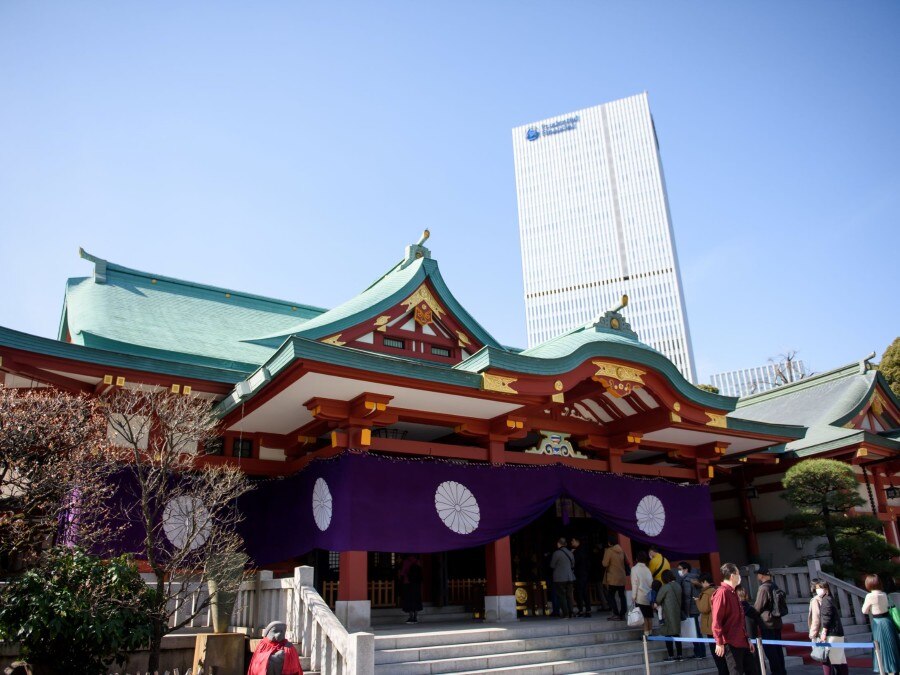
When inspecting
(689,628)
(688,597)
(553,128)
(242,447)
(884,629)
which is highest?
(553,128)

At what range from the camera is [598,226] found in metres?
110

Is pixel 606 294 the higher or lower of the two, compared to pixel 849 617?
higher

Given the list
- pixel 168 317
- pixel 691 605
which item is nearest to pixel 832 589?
pixel 691 605

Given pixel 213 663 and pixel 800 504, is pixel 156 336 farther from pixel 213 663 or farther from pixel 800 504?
pixel 800 504

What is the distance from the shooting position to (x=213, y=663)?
9.04 m

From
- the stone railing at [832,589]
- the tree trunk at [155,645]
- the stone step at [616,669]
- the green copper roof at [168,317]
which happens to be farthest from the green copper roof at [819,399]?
the tree trunk at [155,645]

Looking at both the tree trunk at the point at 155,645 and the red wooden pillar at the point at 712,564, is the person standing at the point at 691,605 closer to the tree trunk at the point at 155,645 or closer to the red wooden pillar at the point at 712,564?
the red wooden pillar at the point at 712,564

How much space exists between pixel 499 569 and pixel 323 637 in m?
4.77

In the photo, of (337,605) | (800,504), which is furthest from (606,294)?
(337,605)

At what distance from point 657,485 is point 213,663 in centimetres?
1003

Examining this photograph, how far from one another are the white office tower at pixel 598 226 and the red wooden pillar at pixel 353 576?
9313 cm

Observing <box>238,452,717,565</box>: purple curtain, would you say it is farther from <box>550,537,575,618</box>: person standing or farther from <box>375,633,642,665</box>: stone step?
<box>375,633,642,665</box>: stone step

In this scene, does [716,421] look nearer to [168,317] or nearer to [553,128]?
[168,317]

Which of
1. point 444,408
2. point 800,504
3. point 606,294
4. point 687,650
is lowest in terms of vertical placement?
point 687,650
